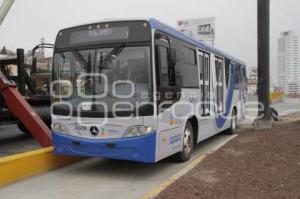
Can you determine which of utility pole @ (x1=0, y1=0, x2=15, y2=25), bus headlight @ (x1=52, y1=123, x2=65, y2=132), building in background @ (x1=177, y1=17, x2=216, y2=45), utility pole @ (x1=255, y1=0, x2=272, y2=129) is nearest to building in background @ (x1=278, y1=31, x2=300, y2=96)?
building in background @ (x1=177, y1=17, x2=216, y2=45)

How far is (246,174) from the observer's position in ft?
22.9

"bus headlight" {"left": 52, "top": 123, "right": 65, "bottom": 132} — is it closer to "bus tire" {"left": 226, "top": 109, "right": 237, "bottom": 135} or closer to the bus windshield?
the bus windshield

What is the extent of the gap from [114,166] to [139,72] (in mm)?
2433

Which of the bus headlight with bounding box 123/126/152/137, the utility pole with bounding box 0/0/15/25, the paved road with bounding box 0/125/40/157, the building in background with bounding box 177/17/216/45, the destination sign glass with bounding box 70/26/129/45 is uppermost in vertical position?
the building in background with bounding box 177/17/216/45

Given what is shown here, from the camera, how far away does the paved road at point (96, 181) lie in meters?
6.44

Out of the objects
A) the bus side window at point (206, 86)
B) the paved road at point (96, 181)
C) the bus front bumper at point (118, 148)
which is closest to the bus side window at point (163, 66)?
the bus front bumper at point (118, 148)

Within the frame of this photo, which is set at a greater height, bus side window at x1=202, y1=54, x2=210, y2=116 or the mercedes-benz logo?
bus side window at x1=202, y1=54, x2=210, y2=116

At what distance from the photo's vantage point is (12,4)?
11.0 meters

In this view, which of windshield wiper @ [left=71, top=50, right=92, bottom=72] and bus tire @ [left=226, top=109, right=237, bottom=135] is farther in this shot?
bus tire @ [left=226, top=109, right=237, bottom=135]

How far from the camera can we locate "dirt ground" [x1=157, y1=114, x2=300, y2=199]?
585 cm

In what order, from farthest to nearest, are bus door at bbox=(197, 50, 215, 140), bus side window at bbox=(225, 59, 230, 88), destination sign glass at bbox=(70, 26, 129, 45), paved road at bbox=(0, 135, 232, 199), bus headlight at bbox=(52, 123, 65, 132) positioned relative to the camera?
bus side window at bbox=(225, 59, 230, 88) → bus door at bbox=(197, 50, 215, 140) → bus headlight at bbox=(52, 123, 65, 132) → destination sign glass at bbox=(70, 26, 129, 45) → paved road at bbox=(0, 135, 232, 199)

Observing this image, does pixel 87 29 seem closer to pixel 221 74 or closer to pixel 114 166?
pixel 114 166

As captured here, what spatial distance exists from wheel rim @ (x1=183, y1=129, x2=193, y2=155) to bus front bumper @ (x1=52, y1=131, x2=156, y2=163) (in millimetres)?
1716

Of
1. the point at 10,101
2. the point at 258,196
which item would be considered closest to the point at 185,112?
the point at 258,196
